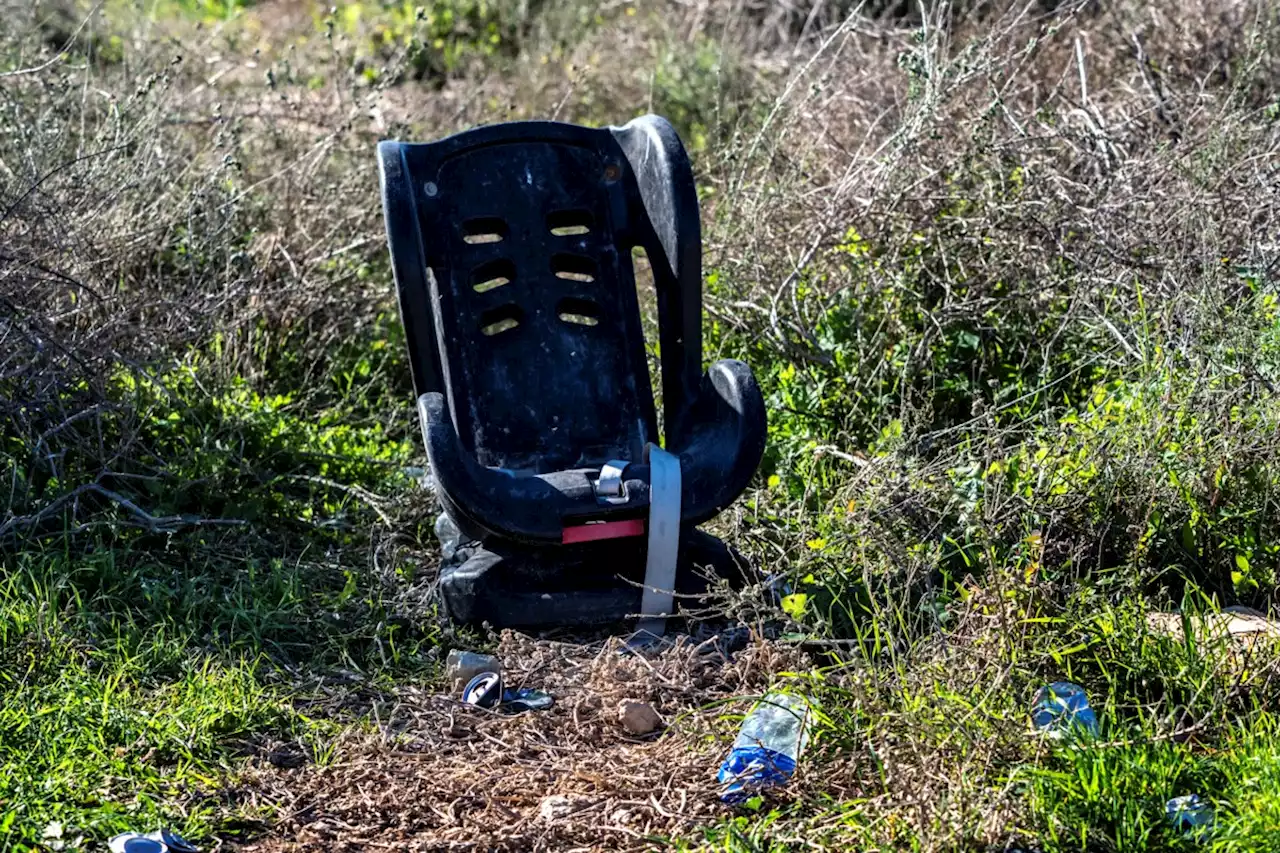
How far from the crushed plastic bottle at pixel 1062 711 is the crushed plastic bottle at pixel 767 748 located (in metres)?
0.51

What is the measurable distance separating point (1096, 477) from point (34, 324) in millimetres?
3275

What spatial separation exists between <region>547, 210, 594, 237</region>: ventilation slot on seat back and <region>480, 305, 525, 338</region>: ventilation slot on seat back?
280 mm

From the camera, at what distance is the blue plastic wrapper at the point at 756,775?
130 inches

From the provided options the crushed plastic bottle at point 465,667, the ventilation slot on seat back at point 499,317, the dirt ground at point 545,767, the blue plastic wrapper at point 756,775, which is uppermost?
the ventilation slot on seat back at point 499,317

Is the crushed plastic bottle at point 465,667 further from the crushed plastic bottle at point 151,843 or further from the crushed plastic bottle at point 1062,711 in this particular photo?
the crushed plastic bottle at point 1062,711

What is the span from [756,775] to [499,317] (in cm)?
184

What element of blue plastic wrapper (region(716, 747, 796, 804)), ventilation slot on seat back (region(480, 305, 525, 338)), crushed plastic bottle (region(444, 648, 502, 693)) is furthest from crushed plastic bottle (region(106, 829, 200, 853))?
ventilation slot on seat back (region(480, 305, 525, 338))

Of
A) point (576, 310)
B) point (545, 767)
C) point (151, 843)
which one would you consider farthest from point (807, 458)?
point (151, 843)

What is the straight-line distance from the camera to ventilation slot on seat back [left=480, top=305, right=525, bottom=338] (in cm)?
455

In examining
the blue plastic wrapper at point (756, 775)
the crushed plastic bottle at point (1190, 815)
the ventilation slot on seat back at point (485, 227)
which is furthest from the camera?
the ventilation slot on seat back at point (485, 227)

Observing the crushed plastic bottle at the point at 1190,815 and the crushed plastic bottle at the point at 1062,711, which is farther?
the crushed plastic bottle at the point at 1062,711

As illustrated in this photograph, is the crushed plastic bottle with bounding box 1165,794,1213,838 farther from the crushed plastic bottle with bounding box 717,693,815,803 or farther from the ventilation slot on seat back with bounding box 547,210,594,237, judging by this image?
the ventilation slot on seat back with bounding box 547,210,594,237

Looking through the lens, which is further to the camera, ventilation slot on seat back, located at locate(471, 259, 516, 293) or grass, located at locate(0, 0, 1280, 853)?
ventilation slot on seat back, located at locate(471, 259, 516, 293)

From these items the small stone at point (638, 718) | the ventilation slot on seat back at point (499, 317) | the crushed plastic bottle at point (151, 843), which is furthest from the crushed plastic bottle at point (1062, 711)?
the ventilation slot on seat back at point (499, 317)
